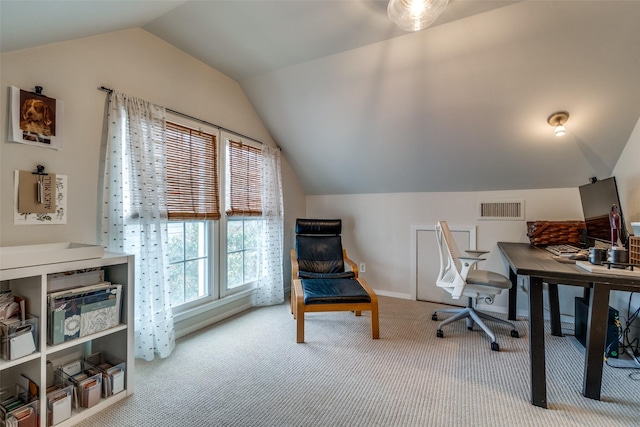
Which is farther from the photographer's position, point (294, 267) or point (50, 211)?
point (294, 267)

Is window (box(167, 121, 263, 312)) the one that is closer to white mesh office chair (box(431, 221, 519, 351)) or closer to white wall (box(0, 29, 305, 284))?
white wall (box(0, 29, 305, 284))

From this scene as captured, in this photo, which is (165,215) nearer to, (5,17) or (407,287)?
(5,17)

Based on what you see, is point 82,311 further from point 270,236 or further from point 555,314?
point 555,314

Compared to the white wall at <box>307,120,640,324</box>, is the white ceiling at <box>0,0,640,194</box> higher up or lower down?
higher up

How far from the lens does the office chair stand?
8.07ft

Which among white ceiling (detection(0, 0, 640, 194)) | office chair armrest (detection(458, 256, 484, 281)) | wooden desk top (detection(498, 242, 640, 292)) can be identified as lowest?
office chair armrest (detection(458, 256, 484, 281))

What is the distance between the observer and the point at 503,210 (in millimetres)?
3109

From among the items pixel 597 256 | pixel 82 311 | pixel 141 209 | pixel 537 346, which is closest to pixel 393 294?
pixel 537 346

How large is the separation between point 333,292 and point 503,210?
82.9 inches

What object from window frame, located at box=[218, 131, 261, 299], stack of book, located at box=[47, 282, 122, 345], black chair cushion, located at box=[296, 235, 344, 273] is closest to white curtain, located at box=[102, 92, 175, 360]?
stack of book, located at box=[47, 282, 122, 345]

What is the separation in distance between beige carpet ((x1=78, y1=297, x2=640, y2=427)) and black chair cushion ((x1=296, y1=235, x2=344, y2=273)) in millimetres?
890

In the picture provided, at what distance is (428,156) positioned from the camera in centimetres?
306

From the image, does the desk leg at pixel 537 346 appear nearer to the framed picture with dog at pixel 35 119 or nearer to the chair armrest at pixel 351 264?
the chair armrest at pixel 351 264

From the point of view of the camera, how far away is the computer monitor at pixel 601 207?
207 centimetres
